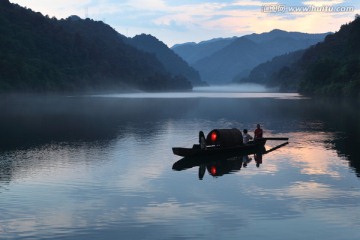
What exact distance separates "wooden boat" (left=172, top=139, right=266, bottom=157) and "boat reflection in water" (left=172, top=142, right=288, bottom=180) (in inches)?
14.3

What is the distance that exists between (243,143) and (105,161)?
15334mm

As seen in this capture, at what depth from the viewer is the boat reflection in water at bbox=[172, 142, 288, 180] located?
136 feet

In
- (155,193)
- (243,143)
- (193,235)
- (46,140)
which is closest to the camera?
(193,235)

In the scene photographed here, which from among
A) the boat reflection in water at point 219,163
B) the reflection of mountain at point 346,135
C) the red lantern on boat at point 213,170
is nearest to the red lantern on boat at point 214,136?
the boat reflection in water at point 219,163

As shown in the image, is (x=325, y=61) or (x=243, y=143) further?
(x=325, y=61)

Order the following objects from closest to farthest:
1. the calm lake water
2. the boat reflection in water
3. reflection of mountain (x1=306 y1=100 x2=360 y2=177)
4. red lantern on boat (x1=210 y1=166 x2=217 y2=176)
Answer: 1. the calm lake water
2. red lantern on boat (x1=210 y1=166 x2=217 y2=176)
3. the boat reflection in water
4. reflection of mountain (x1=306 y1=100 x2=360 y2=177)

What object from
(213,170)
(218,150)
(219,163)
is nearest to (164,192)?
(213,170)

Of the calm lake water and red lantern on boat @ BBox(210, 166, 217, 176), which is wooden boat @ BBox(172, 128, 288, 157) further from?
red lantern on boat @ BBox(210, 166, 217, 176)

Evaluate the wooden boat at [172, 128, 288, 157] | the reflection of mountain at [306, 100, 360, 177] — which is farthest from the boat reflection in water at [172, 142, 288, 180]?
the reflection of mountain at [306, 100, 360, 177]

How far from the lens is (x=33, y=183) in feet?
117

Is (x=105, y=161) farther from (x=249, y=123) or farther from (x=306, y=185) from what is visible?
(x=249, y=123)

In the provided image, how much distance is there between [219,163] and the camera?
1768 inches

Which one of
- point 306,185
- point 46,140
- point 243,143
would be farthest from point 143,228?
point 46,140

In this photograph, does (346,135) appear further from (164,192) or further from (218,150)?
(164,192)
